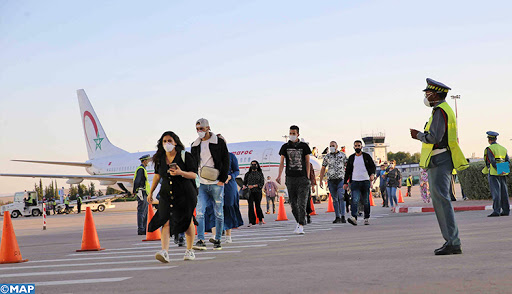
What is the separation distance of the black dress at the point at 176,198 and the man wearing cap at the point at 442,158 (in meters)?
2.82

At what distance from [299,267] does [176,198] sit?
6.80 ft

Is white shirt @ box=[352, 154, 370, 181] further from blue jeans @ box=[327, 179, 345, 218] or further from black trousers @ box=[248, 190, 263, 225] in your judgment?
black trousers @ box=[248, 190, 263, 225]

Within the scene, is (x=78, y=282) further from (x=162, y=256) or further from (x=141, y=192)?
(x=141, y=192)

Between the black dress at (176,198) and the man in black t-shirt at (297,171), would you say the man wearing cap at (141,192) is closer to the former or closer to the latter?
the man in black t-shirt at (297,171)

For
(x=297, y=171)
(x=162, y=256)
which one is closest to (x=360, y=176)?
(x=297, y=171)

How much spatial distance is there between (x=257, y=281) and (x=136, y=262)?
2913 mm

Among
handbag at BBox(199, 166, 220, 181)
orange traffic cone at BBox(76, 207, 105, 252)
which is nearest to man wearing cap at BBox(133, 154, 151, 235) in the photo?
orange traffic cone at BBox(76, 207, 105, 252)

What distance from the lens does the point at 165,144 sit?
328 inches

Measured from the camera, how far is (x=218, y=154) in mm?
9844

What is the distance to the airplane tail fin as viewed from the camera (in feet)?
169

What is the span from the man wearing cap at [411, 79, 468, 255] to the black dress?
282 cm

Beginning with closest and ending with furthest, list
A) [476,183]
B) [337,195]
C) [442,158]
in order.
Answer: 1. [442,158]
2. [337,195]
3. [476,183]

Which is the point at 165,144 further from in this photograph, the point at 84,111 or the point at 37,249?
the point at 84,111

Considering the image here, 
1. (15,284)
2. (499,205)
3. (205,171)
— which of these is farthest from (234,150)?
(15,284)
